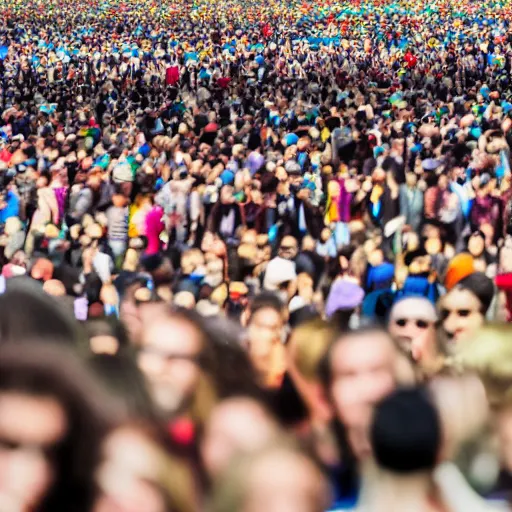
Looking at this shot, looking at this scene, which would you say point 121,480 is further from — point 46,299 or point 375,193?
point 375,193

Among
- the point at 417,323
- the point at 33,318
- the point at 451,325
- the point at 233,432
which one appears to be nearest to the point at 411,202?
the point at 451,325

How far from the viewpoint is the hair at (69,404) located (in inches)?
109

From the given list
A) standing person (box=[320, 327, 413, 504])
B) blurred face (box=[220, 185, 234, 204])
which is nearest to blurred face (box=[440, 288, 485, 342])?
Answer: standing person (box=[320, 327, 413, 504])

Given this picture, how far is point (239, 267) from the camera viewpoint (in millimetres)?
7539

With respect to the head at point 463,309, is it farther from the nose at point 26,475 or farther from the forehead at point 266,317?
the nose at point 26,475

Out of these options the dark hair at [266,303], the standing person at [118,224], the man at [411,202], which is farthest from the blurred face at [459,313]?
the man at [411,202]

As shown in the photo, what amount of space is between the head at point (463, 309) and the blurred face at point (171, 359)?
1511mm

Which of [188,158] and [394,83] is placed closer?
[188,158]

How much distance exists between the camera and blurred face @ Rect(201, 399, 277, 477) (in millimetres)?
2766

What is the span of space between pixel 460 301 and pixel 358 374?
197 centimetres

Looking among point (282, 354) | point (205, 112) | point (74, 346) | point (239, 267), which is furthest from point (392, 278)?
point (205, 112)

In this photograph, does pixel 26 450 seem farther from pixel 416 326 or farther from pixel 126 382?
pixel 416 326

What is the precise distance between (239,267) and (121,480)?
4861 millimetres

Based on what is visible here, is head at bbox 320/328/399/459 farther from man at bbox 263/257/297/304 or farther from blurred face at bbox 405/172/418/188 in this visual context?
blurred face at bbox 405/172/418/188
